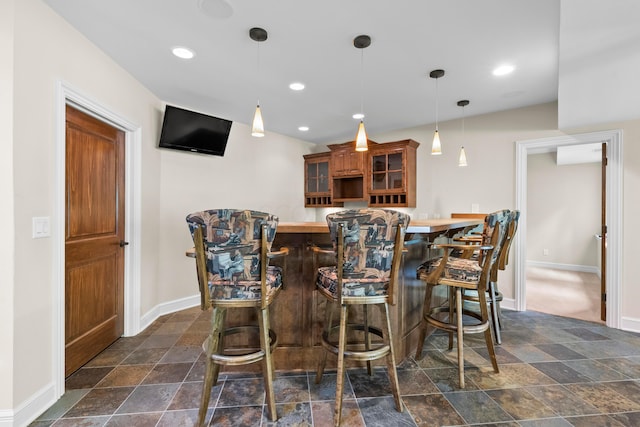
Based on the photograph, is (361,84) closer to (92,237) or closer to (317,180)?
(317,180)

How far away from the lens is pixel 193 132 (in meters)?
3.41

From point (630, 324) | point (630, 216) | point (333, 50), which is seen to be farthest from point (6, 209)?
point (630, 324)

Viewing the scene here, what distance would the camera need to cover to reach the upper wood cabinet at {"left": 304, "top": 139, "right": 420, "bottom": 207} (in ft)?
13.8

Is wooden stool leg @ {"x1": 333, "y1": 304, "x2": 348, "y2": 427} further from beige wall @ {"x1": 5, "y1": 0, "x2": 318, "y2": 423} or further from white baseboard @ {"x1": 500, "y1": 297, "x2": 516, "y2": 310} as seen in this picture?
white baseboard @ {"x1": 500, "y1": 297, "x2": 516, "y2": 310}

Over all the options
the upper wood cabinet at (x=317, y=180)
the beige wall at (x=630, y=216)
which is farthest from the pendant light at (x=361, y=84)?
the beige wall at (x=630, y=216)

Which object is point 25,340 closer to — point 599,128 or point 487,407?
point 487,407

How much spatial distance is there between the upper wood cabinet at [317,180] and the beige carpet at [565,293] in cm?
329

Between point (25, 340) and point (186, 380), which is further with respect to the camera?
point (186, 380)

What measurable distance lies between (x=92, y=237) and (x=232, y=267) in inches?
63.1

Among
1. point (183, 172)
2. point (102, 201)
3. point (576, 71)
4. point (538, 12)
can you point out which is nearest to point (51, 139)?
point (102, 201)

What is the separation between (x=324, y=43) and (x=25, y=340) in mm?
2706

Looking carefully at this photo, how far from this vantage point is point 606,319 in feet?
10.1

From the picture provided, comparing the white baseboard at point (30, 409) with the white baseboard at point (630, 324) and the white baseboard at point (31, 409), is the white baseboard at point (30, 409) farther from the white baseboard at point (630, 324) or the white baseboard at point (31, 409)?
the white baseboard at point (630, 324)

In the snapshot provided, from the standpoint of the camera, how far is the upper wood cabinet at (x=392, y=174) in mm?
4180
